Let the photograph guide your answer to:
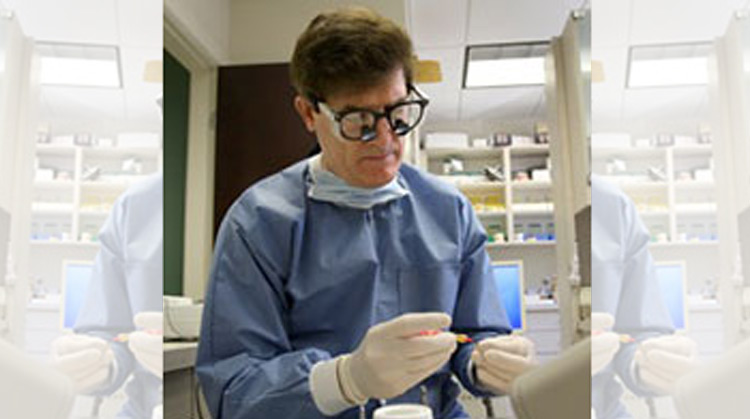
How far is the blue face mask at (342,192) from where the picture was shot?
2.17ft

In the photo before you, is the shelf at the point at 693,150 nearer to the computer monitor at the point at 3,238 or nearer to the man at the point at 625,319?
the man at the point at 625,319

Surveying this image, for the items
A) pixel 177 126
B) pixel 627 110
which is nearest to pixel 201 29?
pixel 177 126

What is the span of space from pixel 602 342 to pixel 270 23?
1.99 ft

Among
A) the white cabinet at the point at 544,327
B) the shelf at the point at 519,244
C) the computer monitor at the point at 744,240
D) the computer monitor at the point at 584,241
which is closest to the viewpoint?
the computer monitor at the point at 744,240

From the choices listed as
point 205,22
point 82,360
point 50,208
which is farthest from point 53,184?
point 205,22

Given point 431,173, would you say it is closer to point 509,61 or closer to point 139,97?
point 509,61

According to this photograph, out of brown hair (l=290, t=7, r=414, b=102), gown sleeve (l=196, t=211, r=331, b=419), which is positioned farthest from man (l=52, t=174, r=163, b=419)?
brown hair (l=290, t=7, r=414, b=102)

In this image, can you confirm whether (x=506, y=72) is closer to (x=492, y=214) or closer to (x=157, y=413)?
(x=492, y=214)

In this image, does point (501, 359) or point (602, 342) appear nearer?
point (602, 342)

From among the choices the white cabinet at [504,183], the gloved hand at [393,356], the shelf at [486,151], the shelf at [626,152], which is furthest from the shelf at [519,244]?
the shelf at [626,152]

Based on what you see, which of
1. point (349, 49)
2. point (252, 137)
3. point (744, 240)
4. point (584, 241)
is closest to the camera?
point (744, 240)

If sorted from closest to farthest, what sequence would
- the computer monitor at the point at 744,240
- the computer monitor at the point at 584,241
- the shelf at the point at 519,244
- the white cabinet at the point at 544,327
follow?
the computer monitor at the point at 744,240 → the computer monitor at the point at 584,241 → the white cabinet at the point at 544,327 → the shelf at the point at 519,244

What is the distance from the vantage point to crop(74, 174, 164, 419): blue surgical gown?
1.30ft

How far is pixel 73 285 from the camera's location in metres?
0.39
